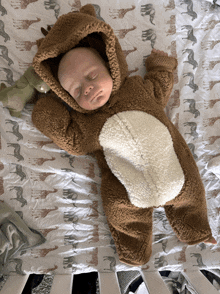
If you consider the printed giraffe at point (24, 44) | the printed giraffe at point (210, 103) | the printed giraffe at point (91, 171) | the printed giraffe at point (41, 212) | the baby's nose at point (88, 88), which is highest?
the printed giraffe at point (24, 44)

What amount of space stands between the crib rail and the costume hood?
0.70m

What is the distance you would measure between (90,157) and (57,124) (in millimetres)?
216

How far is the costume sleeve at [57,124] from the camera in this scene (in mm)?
916

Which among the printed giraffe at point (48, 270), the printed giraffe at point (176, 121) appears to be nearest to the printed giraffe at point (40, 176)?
the printed giraffe at point (48, 270)

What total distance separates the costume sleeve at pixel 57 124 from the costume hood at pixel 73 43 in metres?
0.08

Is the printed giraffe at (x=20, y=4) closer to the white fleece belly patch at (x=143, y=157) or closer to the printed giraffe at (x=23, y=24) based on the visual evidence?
the printed giraffe at (x=23, y=24)

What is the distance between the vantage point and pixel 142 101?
91cm

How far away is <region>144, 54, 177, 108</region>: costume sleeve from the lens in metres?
0.96

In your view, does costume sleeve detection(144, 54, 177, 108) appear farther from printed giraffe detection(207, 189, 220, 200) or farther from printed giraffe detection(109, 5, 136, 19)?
printed giraffe detection(207, 189, 220, 200)

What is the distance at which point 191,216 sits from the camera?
905 millimetres

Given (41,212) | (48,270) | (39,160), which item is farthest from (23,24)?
(48,270)

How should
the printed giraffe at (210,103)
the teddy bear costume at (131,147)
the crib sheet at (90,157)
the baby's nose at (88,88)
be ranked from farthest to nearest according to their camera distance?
the printed giraffe at (210,103)
the crib sheet at (90,157)
the teddy bear costume at (131,147)
the baby's nose at (88,88)

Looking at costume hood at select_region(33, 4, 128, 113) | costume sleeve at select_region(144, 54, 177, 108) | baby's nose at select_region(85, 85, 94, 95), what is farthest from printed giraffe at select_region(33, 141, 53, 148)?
costume sleeve at select_region(144, 54, 177, 108)

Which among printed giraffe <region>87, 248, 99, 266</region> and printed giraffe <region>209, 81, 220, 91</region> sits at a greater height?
printed giraffe <region>209, 81, 220, 91</region>
